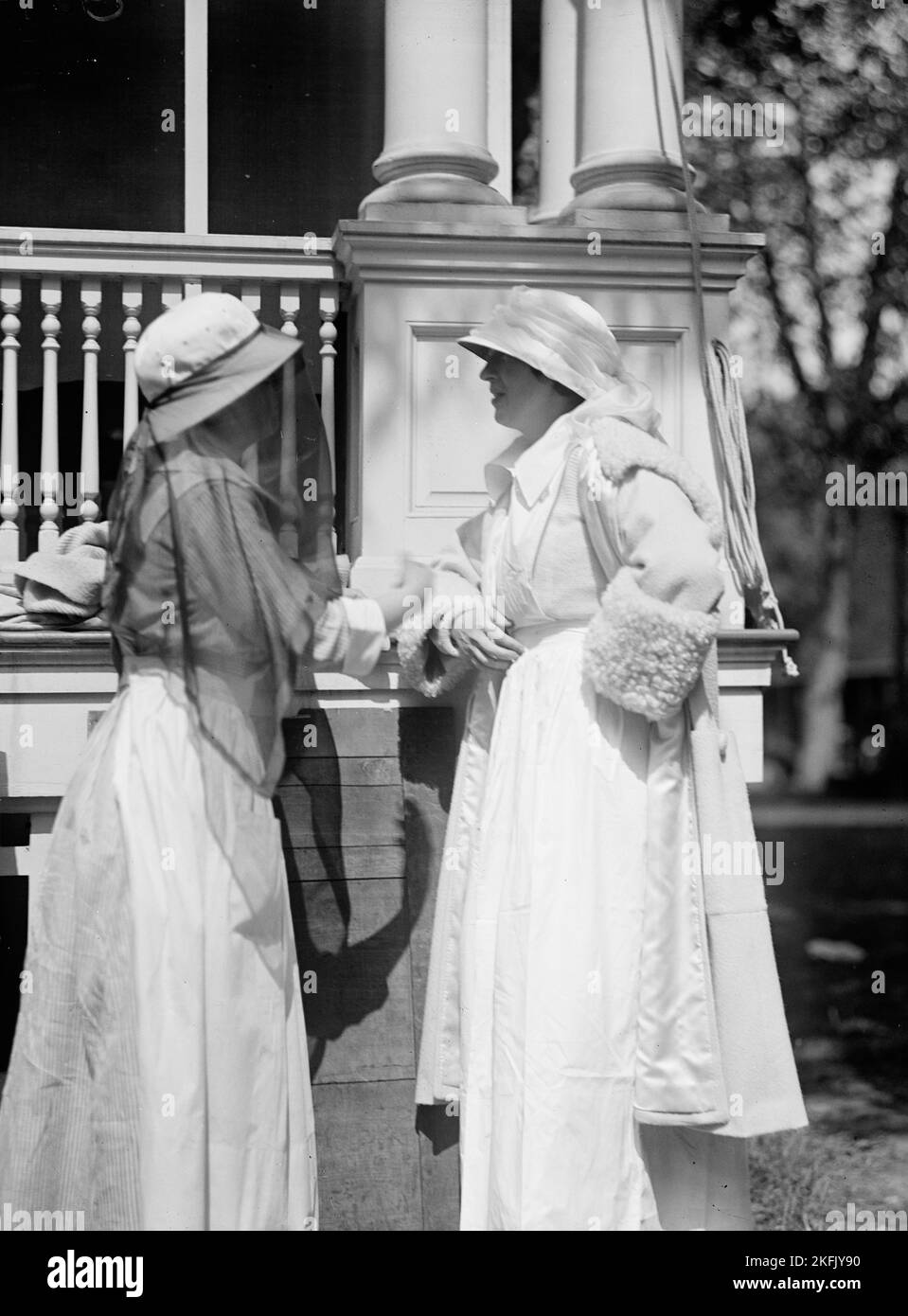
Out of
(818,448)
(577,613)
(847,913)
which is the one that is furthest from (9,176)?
(818,448)

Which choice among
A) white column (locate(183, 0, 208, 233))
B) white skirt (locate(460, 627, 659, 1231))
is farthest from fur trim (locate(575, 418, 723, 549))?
white column (locate(183, 0, 208, 233))

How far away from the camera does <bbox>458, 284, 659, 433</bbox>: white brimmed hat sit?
3.47m

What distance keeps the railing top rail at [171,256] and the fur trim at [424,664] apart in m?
1.49

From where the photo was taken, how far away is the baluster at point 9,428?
4488 millimetres

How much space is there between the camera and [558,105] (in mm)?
5344

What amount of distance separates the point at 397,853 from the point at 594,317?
5.03 feet

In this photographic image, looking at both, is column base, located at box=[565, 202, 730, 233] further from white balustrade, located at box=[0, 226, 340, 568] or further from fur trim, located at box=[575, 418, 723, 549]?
fur trim, located at box=[575, 418, 723, 549]

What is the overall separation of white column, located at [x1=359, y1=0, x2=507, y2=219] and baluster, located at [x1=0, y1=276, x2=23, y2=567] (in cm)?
109

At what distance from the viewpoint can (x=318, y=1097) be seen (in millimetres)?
3967

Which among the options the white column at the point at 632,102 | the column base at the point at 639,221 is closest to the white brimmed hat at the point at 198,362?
the column base at the point at 639,221

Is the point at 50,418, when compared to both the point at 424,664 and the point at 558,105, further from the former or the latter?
the point at 558,105

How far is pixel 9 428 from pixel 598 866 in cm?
238

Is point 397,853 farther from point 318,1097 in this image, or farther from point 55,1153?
point 55,1153

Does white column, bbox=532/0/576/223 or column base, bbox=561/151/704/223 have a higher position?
white column, bbox=532/0/576/223
